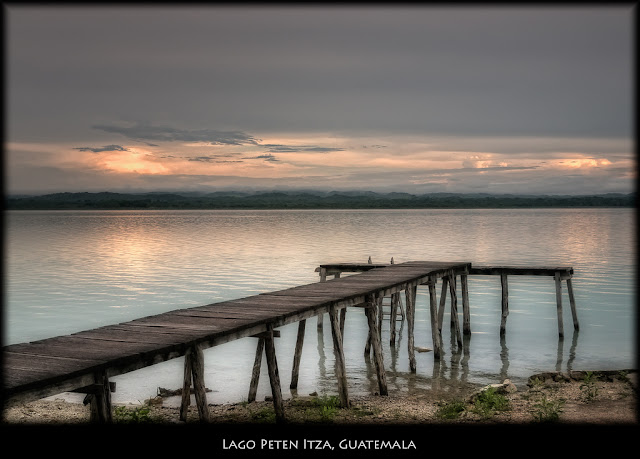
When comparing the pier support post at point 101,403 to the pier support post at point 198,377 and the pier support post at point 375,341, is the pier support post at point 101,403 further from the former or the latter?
the pier support post at point 375,341

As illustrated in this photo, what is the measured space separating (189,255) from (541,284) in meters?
24.8

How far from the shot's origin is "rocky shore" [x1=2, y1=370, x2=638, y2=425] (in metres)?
9.27

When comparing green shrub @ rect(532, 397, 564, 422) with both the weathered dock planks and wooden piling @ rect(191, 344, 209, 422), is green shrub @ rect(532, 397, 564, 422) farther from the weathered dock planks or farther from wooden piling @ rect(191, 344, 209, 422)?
wooden piling @ rect(191, 344, 209, 422)

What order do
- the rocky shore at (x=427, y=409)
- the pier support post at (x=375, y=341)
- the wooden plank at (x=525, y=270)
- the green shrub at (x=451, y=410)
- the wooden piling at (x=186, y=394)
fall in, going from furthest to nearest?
1. the wooden plank at (x=525, y=270)
2. the pier support post at (x=375, y=341)
3. the wooden piling at (x=186, y=394)
4. the green shrub at (x=451, y=410)
5. the rocky shore at (x=427, y=409)

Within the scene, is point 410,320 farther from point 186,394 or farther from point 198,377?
point 198,377

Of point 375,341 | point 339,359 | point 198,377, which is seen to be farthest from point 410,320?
point 198,377

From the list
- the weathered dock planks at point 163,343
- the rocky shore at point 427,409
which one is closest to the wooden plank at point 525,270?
the rocky shore at point 427,409

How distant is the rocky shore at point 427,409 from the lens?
30.4 feet

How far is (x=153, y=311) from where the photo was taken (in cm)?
2325

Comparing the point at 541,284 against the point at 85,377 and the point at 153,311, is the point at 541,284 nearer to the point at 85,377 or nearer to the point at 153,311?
the point at 153,311

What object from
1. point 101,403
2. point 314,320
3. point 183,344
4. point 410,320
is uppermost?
point 183,344

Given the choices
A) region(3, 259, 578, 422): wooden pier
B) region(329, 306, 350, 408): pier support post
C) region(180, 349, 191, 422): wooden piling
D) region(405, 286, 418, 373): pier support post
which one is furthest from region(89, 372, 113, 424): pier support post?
region(405, 286, 418, 373): pier support post

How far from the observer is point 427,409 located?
1016 centimetres

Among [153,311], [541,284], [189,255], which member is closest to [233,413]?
[153,311]
